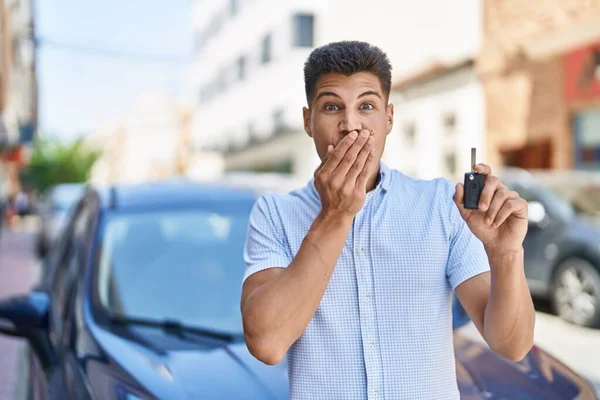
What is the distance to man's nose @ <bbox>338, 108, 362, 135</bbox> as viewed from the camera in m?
1.49

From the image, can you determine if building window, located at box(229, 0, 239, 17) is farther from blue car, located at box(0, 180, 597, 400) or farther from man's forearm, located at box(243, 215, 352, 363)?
man's forearm, located at box(243, 215, 352, 363)

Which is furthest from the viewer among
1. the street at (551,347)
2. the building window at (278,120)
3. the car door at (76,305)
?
the building window at (278,120)

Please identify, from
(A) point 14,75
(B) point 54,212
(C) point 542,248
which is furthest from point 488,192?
(A) point 14,75

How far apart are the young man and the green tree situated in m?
71.2

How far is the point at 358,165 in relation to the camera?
4.70ft

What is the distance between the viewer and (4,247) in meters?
20.2

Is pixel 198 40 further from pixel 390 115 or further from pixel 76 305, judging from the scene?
pixel 390 115

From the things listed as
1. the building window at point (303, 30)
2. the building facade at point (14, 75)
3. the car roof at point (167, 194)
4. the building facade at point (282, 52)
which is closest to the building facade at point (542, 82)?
the building facade at point (282, 52)

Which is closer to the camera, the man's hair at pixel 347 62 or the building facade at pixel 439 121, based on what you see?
the man's hair at pixel 347 62

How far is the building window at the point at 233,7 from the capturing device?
33156 millimetres

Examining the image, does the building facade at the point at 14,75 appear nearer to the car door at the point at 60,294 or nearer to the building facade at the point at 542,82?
the building facade at the point at 542,82

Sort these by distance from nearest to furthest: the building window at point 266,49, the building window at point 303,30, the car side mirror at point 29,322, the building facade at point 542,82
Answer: the car side mirror at point 29,322 < the building facade at point 542,82 < the building window at point 303,30 < the building window at point 266,49

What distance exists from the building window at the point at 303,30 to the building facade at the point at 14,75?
794 cm

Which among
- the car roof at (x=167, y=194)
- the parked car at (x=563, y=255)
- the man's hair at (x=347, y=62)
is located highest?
the man's hair at (x=347, y=62)
